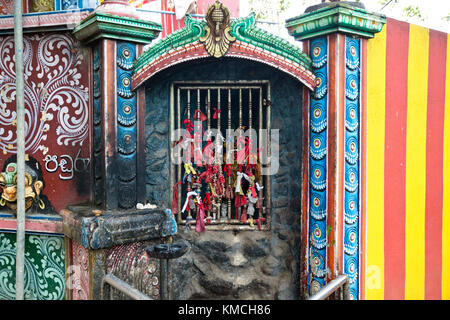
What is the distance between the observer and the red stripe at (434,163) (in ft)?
14.0

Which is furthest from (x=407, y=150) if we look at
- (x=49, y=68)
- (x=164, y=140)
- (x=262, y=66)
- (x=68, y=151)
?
(x=49, y=68)

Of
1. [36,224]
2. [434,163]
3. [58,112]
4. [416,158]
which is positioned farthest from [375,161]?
[36,224]

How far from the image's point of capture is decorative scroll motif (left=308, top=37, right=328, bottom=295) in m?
3.79

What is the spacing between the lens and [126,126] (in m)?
3.96

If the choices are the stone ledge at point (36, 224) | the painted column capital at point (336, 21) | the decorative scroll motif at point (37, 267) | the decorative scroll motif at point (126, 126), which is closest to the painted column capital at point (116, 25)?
the decorative scroll motif at point (126, 126)

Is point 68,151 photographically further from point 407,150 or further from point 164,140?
point 407,150

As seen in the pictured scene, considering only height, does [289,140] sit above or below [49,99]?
below

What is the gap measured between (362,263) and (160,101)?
2608 millimetres

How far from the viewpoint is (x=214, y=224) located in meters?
4.46

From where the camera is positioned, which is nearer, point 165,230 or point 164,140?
point 165,230

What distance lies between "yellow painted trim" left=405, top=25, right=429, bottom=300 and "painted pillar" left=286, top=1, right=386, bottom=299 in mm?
612

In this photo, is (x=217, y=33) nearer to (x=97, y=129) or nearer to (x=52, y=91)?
(x=97, y=129)

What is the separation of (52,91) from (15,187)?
1.06 metres

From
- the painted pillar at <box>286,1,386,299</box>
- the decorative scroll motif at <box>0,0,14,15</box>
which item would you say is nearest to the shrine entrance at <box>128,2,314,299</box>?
the painted pillar at <box>286,1,386,299</box>
